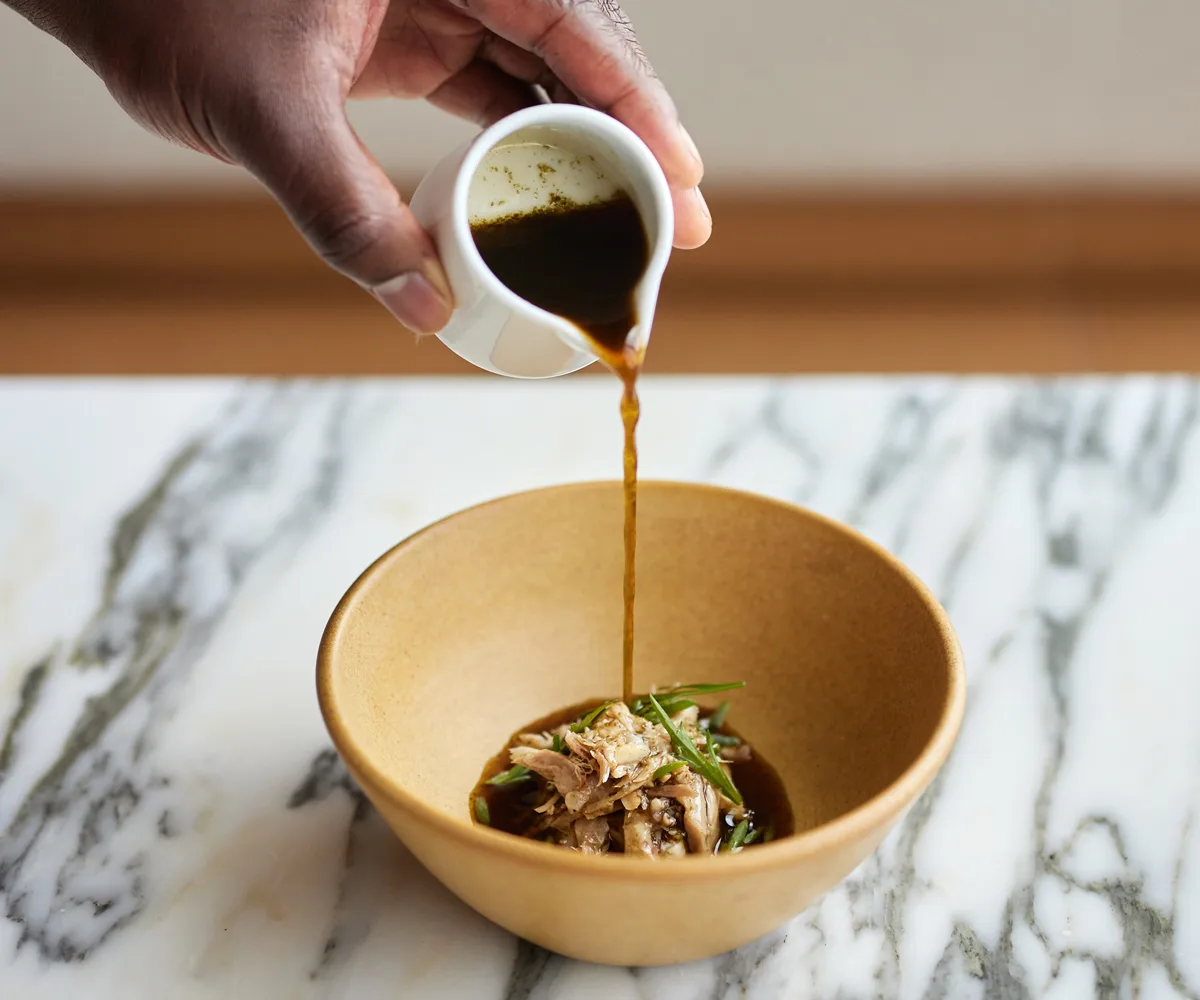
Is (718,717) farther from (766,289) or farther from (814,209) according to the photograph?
(814,209)

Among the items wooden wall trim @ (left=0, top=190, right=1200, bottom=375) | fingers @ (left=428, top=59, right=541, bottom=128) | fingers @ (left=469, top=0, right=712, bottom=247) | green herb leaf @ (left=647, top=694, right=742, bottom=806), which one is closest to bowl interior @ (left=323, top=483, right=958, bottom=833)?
green herb leaf @ (left=647, top=694, right=742, bottom=806)

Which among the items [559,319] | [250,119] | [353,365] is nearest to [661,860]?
[559,319]

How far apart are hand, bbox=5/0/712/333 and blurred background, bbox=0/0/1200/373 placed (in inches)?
75.8

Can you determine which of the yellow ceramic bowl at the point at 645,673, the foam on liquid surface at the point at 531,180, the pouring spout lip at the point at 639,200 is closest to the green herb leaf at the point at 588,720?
the yellow ceramic bowl at the point at 645,673

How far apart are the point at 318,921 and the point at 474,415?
0.92 meters

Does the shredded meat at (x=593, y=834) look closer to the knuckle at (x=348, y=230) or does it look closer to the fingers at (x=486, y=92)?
the knuckle at (x=348, y=230)

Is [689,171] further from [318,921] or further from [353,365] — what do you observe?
[353,365]

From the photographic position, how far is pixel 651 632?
146cm

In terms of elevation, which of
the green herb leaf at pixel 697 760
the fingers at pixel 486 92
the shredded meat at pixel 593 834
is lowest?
the shredded meat at pixel 593 834

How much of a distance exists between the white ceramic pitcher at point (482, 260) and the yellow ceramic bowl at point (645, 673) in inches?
9.6

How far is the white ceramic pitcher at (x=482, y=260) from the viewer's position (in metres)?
1.11

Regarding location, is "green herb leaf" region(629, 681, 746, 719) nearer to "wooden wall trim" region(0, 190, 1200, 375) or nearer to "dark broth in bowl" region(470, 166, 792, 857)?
"dark broth in bowl" region(470, 166, 792, 857)

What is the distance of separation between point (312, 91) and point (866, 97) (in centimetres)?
292

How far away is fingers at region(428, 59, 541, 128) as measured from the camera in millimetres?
1646
